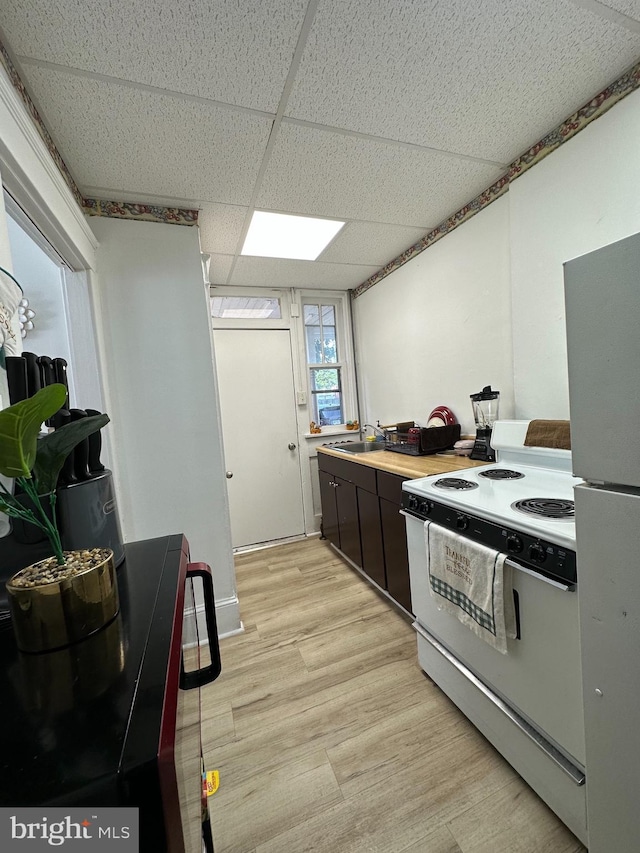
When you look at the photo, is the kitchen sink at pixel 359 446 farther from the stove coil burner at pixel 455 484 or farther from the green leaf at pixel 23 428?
the green leaf at pixel 23 428

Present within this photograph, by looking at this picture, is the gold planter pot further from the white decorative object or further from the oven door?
the white decorative object

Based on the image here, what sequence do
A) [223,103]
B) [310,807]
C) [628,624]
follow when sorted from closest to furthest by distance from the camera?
[628,624], [310,807], [223,103]

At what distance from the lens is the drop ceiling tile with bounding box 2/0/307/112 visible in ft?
3.05

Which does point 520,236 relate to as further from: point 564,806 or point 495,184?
point 564,806

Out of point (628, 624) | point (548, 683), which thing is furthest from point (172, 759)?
point (548, 683)

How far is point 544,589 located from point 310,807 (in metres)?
1.03

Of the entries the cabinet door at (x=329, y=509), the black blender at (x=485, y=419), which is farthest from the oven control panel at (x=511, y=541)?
the cabinet door at (x=329, y=509)

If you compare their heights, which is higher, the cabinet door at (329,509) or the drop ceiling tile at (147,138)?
the drop ceiling tile at (147,138)

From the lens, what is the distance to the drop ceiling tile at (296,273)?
265 cm

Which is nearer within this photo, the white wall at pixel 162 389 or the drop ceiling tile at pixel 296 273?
the white wall at pixel 162 389

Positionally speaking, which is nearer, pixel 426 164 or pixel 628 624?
pixel 628 624

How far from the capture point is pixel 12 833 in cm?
28

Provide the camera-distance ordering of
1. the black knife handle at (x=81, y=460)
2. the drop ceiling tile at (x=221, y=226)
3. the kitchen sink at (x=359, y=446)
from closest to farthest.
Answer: the black knife handle at (x=81, y=460), the drop ceiling tile at (x=221, y=226), the kitchen sink at (x=359, y=446)

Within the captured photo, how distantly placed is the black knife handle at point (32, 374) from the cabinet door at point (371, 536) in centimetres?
174
